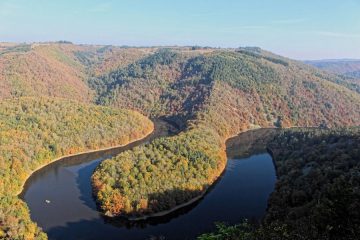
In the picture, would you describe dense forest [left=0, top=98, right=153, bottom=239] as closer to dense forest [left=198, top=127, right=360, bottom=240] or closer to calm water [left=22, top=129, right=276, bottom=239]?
calm water [left=22, top=129, right=276, bottom=239]

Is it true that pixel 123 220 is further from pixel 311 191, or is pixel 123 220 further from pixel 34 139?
pixel 34 139

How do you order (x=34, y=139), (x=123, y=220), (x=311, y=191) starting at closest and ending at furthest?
(x=311, y=191) → (x=123, y=220) → (x=34, y=139)

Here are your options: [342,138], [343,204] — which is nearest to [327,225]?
[343,204]

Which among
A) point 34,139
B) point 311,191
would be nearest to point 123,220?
point 311,191

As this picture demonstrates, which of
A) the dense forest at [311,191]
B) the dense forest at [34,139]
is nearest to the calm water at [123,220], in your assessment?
the dense forest at [34,139]

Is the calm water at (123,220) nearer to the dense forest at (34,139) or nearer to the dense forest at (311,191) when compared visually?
the dense forest at (34,139)
